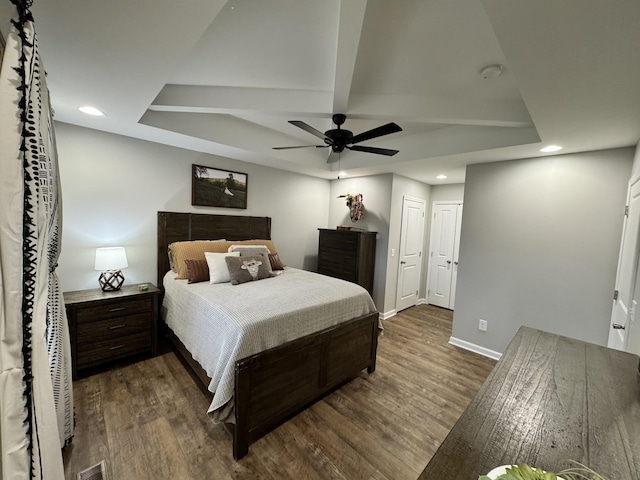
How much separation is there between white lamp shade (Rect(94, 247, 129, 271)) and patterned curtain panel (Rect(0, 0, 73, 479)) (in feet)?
6.70

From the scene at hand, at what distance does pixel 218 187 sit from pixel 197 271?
1337 mm

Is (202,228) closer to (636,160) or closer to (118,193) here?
(118,193)

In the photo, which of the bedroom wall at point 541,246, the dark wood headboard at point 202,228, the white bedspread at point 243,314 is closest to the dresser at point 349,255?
the dark wood headboard at point 202,228

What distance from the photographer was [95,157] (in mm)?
2691

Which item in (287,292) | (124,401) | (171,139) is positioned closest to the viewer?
(124,401)

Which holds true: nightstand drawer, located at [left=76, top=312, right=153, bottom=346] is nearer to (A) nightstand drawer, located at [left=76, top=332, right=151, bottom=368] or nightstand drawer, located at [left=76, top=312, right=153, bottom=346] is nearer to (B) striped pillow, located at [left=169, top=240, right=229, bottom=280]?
(A) nightstand drawer, located at [left=76, top=332, right=151, bottom=368]

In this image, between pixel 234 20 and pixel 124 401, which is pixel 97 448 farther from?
pixel 234 20

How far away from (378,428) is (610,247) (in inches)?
105

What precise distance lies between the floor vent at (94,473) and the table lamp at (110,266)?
5.32 feet

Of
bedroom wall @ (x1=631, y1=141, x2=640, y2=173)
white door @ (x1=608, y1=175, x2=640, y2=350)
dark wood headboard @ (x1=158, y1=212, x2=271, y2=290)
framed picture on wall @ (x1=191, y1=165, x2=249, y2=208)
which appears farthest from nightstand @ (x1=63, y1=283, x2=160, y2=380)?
bedroom wall @ (x1=631, y1=141, x2=640, y2=173)

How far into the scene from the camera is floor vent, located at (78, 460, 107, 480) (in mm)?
1479

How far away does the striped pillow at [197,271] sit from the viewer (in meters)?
2.71

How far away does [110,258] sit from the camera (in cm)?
258

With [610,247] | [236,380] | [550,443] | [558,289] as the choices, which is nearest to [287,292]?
[236,380]
